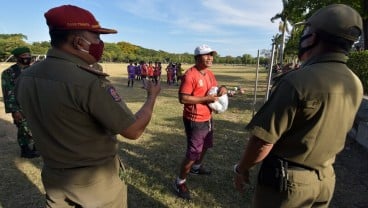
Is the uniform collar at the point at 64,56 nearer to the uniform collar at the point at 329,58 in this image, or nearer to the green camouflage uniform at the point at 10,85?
the uniform collar at the point at 329,58

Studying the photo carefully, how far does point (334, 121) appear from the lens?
2016 mm

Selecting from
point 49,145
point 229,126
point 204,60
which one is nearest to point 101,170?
point 49,145

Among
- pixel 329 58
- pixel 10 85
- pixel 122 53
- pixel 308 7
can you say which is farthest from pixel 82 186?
pixel 122 53

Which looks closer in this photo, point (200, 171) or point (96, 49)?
point (96, 49)

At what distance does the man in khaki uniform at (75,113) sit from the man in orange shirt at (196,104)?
212cm

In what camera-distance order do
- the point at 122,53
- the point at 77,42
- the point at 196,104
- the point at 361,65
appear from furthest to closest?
the point at 122,53, the point at 361,65, the point at 196,104, the point at 77,42

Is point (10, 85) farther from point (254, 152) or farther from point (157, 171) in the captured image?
point (254, 152)

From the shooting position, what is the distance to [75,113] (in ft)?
6.53

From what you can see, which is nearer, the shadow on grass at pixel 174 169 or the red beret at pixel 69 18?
the red beret at pixel 69 18

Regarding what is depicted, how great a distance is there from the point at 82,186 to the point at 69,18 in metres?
1.06

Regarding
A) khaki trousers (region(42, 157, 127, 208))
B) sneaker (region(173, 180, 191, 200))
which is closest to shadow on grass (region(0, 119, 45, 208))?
sneaker (region(173, 180, 191, 200))

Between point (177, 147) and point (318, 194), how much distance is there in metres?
4.81

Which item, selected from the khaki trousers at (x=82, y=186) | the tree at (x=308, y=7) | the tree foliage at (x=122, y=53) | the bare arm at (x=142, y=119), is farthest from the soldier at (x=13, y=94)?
the tree foliage at (x=122, y=53)

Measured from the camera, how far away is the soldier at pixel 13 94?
5.75 m
